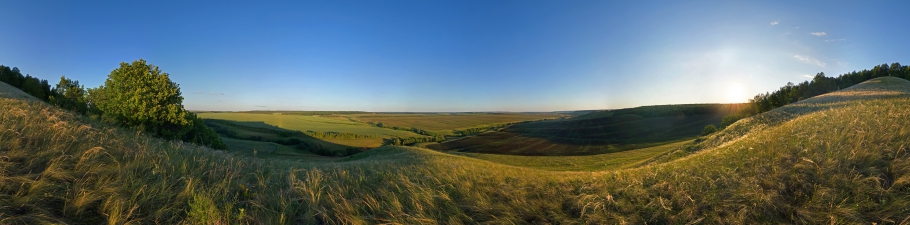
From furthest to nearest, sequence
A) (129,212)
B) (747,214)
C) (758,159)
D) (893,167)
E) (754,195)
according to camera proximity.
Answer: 1. (758,159)
2. (893,167)
3. (754,195)
4. (747,214)
5. (129,212)

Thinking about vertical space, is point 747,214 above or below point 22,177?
below

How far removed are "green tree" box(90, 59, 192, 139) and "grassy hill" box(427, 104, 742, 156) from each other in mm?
41666

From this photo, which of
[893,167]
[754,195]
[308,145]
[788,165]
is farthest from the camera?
[308,145]

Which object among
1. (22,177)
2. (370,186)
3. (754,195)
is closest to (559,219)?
(754,195)

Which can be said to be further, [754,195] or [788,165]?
[788,165]

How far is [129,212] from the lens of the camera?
3.60m

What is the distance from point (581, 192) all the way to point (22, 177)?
7832 mm

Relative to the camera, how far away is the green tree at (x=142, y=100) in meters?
27.3

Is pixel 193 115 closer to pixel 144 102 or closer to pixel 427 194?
pixel 144 102

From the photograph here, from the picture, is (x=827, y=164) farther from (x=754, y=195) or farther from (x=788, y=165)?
(x=754, y=195)

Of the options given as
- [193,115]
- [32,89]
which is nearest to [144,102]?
[193,115]

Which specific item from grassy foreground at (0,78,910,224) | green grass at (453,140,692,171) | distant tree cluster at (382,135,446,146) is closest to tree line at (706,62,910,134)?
green grass at (453,140,692,171)

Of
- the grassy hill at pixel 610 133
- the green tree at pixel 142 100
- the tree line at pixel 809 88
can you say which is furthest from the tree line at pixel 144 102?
the tree line at pixel 809 88

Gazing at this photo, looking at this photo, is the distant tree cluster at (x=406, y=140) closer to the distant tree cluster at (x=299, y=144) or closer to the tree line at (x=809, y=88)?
the distant tree cluster at (x=299, y=144)
